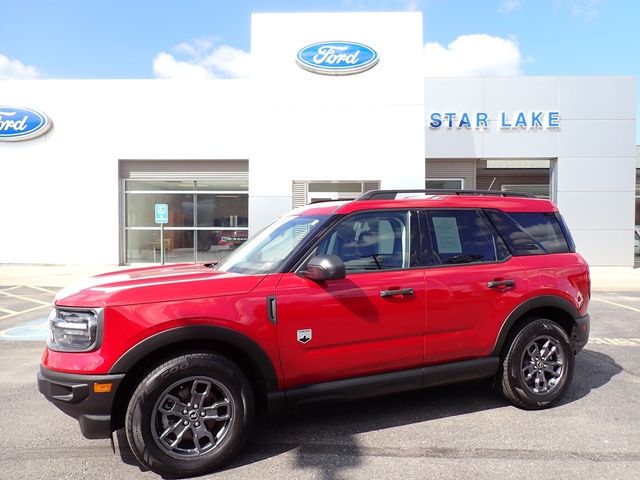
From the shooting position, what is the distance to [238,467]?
3.09m

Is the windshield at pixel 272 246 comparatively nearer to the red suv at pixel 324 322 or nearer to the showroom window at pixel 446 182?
the red suv at pixel 324 322

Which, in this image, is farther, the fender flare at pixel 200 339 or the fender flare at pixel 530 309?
the fender flare at pixel 530 309

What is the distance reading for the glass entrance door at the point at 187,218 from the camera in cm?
1683

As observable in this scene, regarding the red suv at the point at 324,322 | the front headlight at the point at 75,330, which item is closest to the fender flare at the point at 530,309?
the red suv at the point at 324,322

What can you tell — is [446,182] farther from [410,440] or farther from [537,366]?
[410,440]

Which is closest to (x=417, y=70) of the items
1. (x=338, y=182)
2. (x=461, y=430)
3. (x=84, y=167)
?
(x=338, y=182)

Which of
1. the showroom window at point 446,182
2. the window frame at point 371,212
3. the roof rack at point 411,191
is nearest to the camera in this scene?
the window frame at point 371,212

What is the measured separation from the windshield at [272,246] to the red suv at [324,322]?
0.02 meters

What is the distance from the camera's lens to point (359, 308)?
11.0 ft

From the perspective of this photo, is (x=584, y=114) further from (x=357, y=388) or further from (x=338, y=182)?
(x=357, y=388)

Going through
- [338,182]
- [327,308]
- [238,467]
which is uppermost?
[338,182]

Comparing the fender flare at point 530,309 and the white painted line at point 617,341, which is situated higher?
the fender flare at point 530,309

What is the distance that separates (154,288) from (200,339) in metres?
0.44

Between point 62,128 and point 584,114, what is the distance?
59.3 feet
